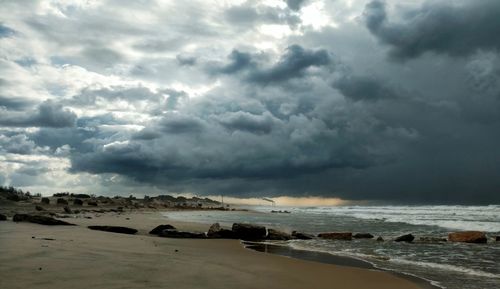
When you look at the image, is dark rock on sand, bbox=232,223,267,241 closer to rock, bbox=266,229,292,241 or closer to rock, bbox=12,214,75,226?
rock, bbox=266,229,292,241

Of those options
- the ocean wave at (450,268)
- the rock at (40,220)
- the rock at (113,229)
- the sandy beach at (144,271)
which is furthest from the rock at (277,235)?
the rock at (40,220)

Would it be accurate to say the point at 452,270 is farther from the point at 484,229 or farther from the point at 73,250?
the point at 484,229

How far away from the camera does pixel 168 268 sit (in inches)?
441

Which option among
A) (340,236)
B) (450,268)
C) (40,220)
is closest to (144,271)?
(450,268)

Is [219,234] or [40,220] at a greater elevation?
[40,220]

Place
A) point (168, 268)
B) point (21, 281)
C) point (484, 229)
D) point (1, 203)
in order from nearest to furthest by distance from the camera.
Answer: point (21, 281) < point (168, 268) < point (484, 229) < point (1, 203)

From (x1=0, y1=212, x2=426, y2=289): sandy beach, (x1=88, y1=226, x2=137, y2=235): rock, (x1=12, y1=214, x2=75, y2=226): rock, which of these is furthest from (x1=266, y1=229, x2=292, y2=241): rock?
(x1=12, y1=214, x2=75, y2=226): rock

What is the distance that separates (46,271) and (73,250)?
3.96 metres

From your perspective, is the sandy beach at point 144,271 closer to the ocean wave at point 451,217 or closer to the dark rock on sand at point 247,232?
the dark rock on sand at point 247,232

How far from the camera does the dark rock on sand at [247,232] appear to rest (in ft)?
84.2

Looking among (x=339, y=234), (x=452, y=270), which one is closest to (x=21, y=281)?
(x=452, y=270)

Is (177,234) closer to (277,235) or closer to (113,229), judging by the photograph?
(113,229)

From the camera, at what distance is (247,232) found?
25.8 metres

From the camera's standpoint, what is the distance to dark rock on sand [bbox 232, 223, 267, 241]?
2567 cm
